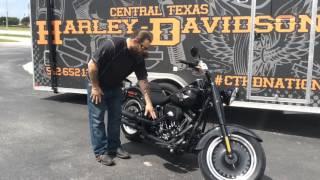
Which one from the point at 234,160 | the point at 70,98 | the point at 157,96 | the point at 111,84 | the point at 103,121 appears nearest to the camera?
the point at 234,160

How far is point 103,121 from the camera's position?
5.12m

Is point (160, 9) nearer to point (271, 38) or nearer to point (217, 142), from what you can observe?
point (271, 38)

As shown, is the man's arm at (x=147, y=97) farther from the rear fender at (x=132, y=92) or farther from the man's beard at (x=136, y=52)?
the rear fender at (x=132, y=92)

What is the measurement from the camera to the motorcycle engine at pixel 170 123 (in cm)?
494

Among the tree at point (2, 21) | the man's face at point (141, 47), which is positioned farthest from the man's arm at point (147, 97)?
the tree at point (2, 21)

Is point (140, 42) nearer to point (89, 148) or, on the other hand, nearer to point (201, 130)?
point (201, 130)

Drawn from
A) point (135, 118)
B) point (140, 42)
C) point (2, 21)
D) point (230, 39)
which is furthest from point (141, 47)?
point (2, 21)

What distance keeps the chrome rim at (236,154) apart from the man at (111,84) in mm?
940

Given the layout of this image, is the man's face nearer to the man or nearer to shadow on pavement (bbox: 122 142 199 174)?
the man

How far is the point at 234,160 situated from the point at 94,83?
1.73m

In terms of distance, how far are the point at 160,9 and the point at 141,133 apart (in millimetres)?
2304

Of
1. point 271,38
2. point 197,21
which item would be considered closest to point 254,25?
point 271,38

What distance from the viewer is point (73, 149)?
566 centimetres

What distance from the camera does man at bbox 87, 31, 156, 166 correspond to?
4.73m
